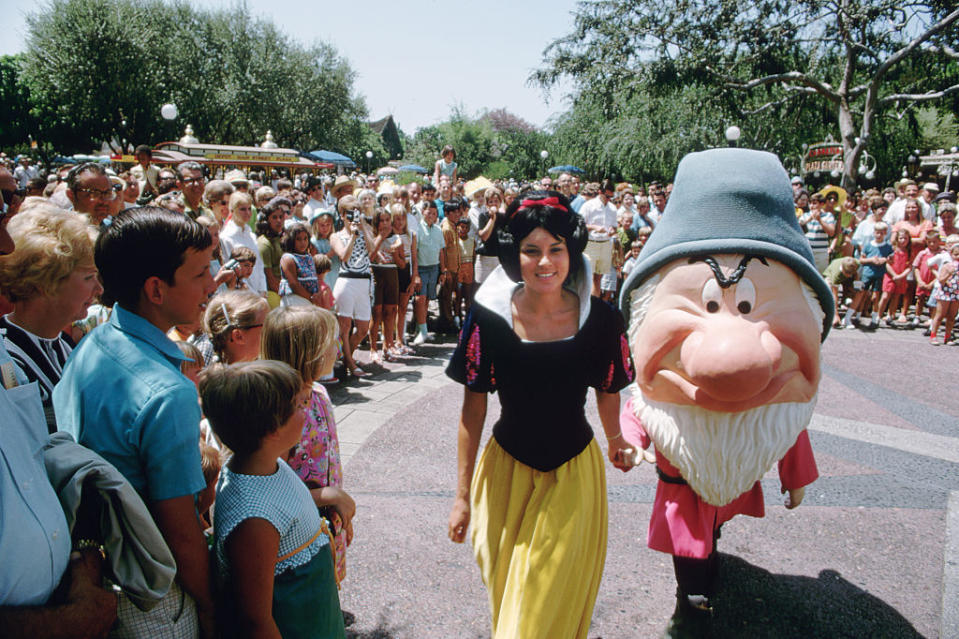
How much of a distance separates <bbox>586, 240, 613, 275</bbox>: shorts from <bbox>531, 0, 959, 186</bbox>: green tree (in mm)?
11659

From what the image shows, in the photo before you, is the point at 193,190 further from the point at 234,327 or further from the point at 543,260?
the point at 543,260

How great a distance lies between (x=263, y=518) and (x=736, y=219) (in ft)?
6.55

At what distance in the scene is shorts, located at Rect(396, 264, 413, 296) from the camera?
7484 mm

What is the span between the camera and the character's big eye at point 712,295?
7.81ft

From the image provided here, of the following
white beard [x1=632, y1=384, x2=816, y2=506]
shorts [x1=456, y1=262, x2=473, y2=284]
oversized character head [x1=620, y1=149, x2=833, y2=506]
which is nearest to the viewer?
oversized character head [x1=620, y1=149, x2=833, y2=506]

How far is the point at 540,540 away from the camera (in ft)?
7.20

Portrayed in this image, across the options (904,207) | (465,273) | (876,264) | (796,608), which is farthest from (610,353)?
(904,207)

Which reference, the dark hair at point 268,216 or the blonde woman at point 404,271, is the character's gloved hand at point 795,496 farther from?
the blonde woman at point 404,271

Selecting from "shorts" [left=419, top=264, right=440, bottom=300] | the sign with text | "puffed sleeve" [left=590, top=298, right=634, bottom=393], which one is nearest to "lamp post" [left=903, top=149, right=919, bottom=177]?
the sign with text

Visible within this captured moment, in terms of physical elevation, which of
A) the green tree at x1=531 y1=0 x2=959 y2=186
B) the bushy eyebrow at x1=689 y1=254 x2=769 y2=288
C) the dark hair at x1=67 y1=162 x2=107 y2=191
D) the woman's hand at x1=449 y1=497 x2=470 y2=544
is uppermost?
the green tree at x1=531 y1=0 x2=959 y2=186

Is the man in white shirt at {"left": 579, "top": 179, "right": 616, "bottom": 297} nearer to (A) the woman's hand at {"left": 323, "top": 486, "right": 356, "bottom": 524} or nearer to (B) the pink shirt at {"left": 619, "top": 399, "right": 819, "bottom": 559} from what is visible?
(B) the pink shirt at {"left": 619, "top": 399, "right": 819, "bottom": 559}

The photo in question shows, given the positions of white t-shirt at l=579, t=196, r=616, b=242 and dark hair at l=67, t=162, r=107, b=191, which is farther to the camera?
white t-shirt at l=579, t=196, r=616, b=242

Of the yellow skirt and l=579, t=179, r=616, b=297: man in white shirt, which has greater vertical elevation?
l=579, t=179, r=616, b=297: man in white shirt

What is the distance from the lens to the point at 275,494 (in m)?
1.72
